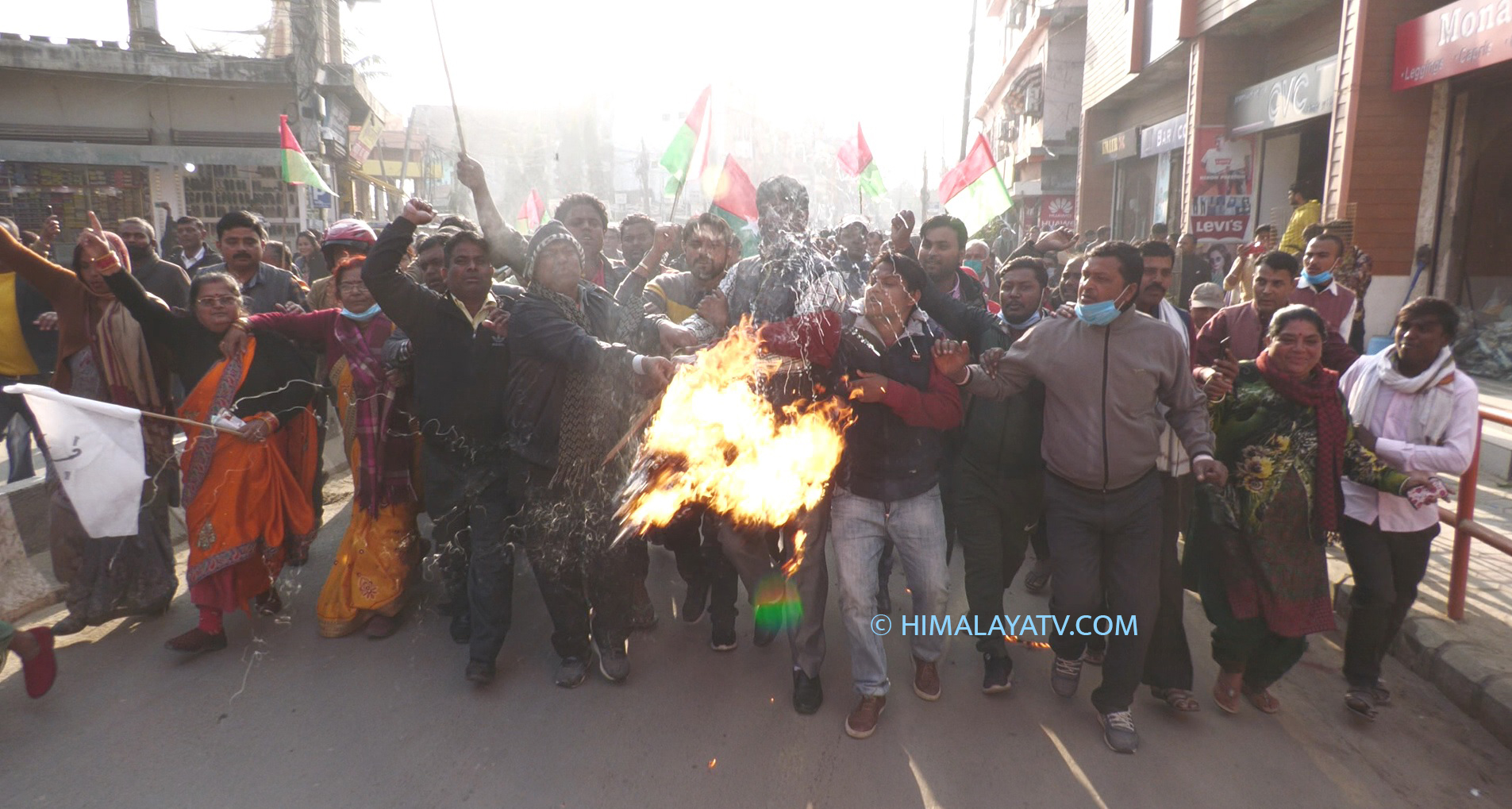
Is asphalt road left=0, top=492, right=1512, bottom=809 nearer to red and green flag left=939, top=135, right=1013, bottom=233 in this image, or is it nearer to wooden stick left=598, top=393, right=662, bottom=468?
wooden stick left=598, top=393, right=662, bottom=468

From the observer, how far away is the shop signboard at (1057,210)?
27.6 m

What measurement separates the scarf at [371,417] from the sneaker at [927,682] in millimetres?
2802

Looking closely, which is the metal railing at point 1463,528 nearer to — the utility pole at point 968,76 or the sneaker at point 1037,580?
the sneaker at point 1037,580

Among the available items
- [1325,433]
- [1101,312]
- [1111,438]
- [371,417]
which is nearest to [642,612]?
[371,417]

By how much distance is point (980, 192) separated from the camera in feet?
31.6

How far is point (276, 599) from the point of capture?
481 cm

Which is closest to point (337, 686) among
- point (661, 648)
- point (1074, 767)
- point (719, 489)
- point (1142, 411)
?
point (661, 648)

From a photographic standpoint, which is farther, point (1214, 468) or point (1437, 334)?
point (1437, 334)

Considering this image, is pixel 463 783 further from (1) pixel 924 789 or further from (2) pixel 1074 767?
(2) pixel 1074 767

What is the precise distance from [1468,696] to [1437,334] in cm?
154

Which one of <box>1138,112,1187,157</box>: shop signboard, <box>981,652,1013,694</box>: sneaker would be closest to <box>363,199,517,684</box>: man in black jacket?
<box>981,652,1013,694</box>: sneaker

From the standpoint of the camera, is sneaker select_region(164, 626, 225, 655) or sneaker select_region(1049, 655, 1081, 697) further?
sneaker select_region(164, 626, 225, 655)

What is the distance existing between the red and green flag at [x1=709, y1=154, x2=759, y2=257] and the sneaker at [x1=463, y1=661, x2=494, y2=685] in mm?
4835

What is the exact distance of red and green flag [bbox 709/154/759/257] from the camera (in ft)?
26.3
